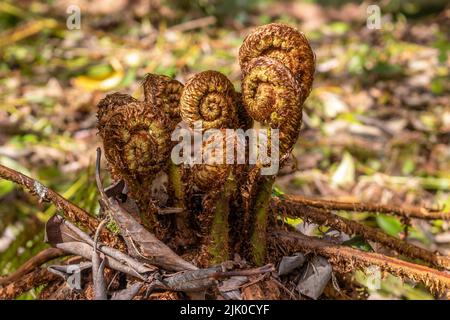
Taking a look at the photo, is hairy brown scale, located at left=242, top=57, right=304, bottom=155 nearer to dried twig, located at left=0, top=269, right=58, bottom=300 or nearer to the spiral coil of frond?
the spiral coil of frond

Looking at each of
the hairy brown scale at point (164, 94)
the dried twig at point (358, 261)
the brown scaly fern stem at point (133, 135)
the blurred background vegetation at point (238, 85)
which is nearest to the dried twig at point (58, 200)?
the brown scaly fern stem at point (133, 135)

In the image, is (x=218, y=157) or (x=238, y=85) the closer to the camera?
(x=218, y=157)

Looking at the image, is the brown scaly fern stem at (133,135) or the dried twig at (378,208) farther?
the dried twig at (378,208)

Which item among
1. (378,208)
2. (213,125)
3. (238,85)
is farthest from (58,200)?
(238,85)

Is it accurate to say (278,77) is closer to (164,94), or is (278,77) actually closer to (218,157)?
(218,157)

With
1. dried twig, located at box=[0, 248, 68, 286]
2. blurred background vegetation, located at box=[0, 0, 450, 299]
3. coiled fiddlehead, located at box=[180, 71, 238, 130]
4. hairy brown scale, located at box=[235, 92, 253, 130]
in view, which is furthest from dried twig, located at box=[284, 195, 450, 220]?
dried twig, located at box=[0, 248, 68, 286]

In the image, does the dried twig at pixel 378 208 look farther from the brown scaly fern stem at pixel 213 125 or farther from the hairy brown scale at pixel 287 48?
the hairy brown scale at pixel 287 48
